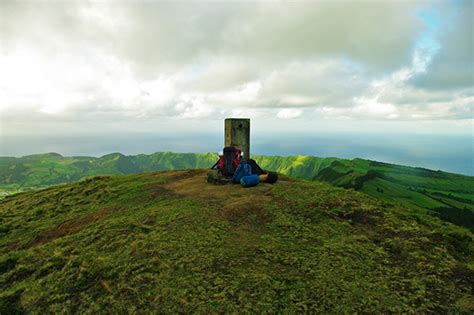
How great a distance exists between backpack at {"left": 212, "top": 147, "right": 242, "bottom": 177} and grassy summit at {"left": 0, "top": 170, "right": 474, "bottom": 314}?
6.17 m

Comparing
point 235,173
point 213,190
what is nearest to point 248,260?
point 213,190

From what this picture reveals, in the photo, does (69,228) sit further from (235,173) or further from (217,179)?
(235,173)

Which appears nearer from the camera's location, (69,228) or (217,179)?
(69,228)

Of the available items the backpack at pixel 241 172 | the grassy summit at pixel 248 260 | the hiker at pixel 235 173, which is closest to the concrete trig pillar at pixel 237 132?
the hiker at pixel 235 173

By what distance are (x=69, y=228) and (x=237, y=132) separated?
674 inches

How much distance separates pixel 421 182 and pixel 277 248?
17410cm

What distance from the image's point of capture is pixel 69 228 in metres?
17.9

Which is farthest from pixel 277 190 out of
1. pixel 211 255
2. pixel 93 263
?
pixel 93 263

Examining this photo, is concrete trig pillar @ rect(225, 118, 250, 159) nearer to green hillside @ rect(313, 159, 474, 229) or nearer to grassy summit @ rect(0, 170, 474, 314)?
grassy summit @ rect(0, 170, 474, 314)

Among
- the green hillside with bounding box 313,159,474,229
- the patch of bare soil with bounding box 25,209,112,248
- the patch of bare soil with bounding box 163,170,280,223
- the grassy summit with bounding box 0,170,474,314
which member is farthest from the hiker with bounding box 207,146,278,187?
the green hillside with bounding box 313,159,474,229

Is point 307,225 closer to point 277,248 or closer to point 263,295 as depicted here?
point 277,248

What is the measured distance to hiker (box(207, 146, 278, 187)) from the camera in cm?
2262

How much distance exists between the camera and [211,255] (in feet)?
35.9

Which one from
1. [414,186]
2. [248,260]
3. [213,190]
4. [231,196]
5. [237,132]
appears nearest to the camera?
A: [248,260]
